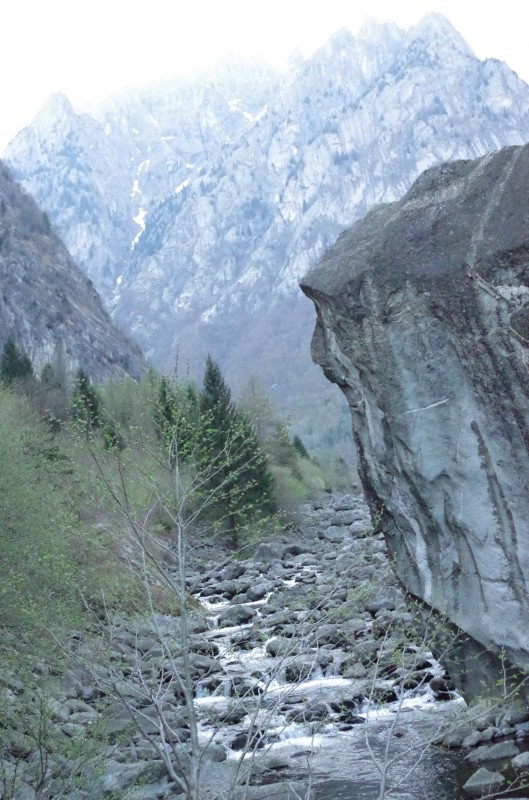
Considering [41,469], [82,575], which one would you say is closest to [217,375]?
[41,469]

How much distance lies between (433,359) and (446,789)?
6776 mm

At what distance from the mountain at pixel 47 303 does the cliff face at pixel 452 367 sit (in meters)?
81.1

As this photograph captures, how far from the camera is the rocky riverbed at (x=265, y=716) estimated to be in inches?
446

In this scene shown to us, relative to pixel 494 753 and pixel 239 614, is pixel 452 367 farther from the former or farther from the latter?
pixel 239 614

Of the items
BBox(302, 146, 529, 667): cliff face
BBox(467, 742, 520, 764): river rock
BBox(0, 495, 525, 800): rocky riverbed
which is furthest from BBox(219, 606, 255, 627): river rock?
BBox(467, 742, 520, 764): river rock

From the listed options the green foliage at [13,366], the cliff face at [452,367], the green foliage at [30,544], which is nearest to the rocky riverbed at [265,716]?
the green foliage at [30,544]

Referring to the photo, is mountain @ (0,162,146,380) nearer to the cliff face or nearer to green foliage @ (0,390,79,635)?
green foliage @ (0,390,79,635)

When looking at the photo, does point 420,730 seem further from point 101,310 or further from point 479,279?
point 101,310

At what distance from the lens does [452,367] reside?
48.5 feet

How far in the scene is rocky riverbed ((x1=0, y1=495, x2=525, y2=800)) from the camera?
1134cm

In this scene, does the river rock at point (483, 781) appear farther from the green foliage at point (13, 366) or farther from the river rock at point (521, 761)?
the green foliage at point (13, 366)

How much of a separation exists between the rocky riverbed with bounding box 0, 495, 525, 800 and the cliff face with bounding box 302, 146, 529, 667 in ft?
4.24

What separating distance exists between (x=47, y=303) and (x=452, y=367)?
104491 mm

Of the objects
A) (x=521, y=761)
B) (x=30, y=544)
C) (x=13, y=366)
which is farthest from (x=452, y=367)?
(x=13, y=366)
